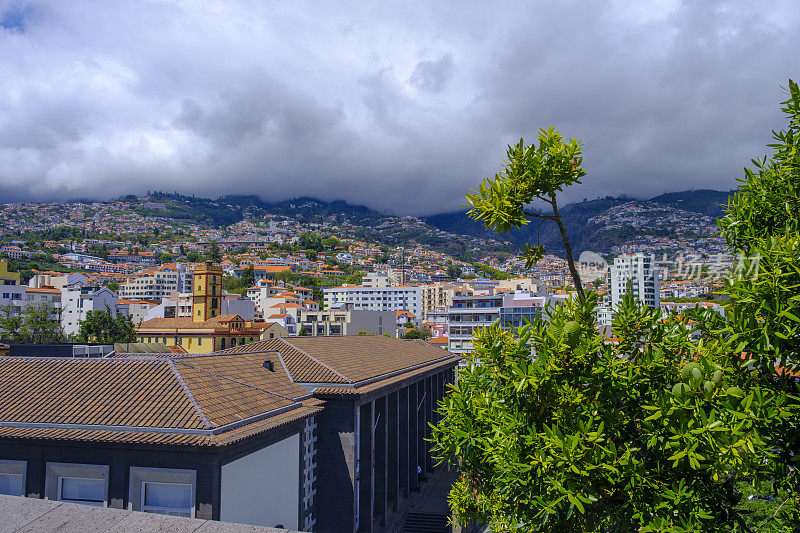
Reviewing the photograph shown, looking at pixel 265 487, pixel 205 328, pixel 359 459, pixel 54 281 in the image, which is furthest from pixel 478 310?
pixel 54 281

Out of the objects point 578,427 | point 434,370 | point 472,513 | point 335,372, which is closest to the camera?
point 578,427

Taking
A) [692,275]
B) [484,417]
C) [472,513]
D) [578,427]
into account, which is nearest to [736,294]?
[692,275]

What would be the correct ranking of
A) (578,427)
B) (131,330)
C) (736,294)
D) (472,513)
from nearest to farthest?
(736,294) < (578,427) < (472,513) < (131,330)

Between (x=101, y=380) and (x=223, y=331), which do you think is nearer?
(x=101, y=380)

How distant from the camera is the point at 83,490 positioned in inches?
505

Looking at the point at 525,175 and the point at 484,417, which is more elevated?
the point at 525,175

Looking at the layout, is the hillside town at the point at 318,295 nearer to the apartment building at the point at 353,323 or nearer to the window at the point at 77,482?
the apartment building at the point at 353,323

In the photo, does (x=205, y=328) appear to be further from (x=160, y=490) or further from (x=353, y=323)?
(x=160, y=490)

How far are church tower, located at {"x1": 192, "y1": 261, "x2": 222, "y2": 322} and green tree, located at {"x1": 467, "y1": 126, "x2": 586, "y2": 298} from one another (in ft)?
198

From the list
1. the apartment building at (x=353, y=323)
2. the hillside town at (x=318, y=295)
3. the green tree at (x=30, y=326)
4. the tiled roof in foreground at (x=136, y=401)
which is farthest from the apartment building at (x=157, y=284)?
the tiled roof in foreground at (x=136, y=401)

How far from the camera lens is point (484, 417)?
5.32 metres

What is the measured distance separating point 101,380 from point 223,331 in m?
44.6

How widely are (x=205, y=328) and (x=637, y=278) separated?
5809cm

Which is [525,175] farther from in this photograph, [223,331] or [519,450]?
[223,331]
